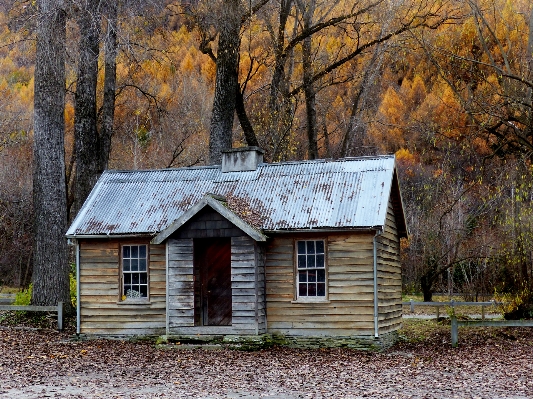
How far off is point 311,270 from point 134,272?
469cm

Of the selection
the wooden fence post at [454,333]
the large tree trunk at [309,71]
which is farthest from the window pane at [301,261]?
the large tree trunk at [309,71]

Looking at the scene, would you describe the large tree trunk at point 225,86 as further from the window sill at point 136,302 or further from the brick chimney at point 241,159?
the window sill at point 136,302

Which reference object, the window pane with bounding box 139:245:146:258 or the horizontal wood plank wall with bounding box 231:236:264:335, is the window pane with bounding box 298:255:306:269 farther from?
the window pane with bounding box 139:245:146:258

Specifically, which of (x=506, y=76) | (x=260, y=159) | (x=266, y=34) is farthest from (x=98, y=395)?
(x=266, y=34)

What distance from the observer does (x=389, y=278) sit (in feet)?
60.6

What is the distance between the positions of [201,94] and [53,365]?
3025cm

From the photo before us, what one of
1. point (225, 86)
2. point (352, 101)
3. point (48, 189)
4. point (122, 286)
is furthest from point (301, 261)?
point (352, 101)

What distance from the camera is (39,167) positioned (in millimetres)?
20406

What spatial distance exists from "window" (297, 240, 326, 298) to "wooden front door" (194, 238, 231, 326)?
81.0 inches

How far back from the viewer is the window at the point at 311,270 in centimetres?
1720

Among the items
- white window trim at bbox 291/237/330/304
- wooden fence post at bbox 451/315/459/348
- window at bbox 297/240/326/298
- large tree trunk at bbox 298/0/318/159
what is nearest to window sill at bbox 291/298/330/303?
white window trim at bbox 291/237/330/304

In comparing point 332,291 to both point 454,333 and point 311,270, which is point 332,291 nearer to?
point 311,270

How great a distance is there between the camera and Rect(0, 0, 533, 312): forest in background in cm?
1941

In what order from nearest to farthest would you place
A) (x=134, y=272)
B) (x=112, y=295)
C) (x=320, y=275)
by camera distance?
(x=320, y=275) → (x=134, y=272) → (x=112, y=295)
